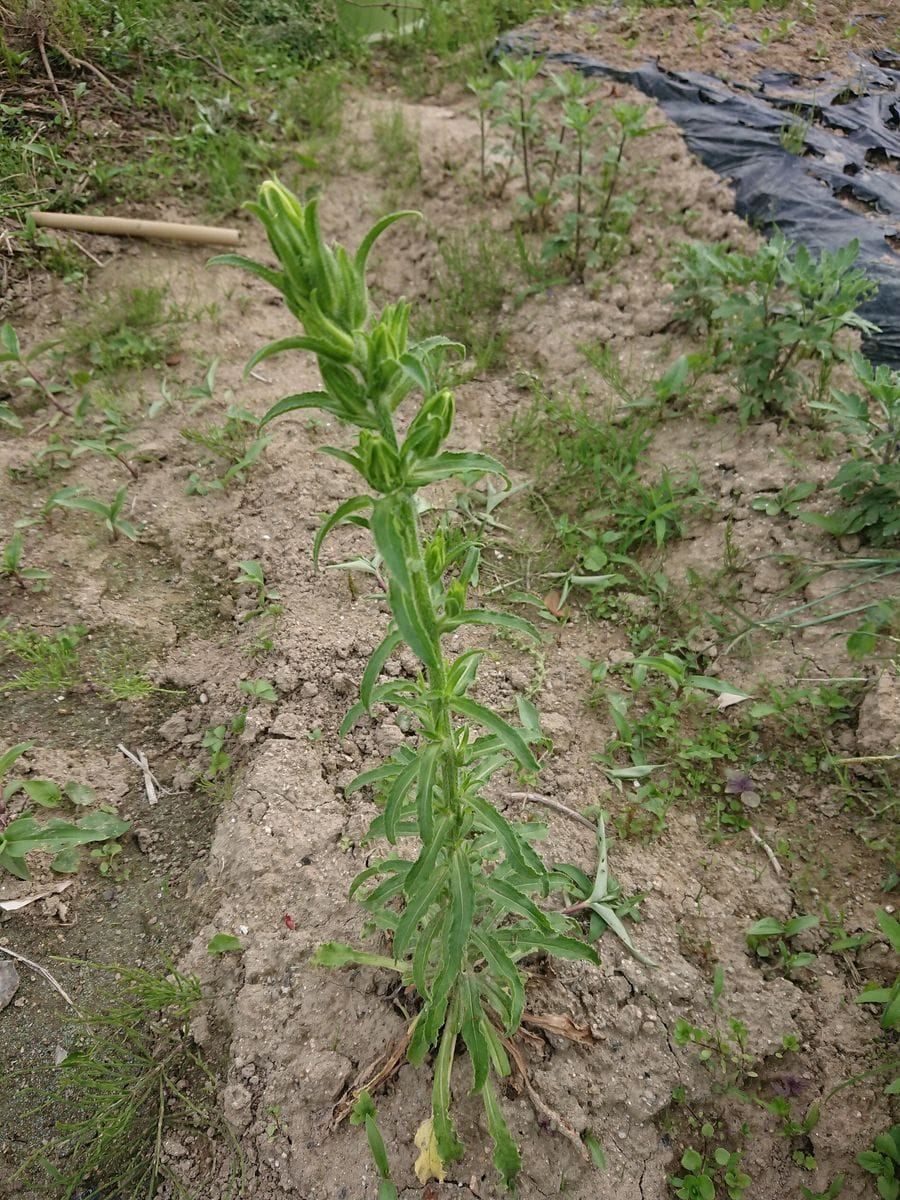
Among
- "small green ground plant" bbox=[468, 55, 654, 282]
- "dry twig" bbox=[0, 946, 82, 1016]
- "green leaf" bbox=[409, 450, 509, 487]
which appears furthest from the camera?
"small green ground plant" bbox=[468, 55, 654, 282]

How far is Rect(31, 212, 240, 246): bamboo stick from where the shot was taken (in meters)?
4.31

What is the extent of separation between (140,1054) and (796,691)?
2303 mm

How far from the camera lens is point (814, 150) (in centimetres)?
416

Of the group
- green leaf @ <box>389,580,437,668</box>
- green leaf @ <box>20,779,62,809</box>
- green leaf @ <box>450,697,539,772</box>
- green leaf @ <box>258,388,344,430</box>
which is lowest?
green leaf @ <box>20,779,62,809</box>

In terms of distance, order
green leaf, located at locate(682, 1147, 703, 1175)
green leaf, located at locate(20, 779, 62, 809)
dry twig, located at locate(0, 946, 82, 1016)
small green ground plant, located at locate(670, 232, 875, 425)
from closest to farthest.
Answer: green leaf, located at locate(682, 1147, 703, 1175)
dry twig, located at locate(0, 946, 82, 1016)
green leaf, located at locate(20, 779, 62, 809)
small green ground plant, located at locate(670, 232, 875, 425)

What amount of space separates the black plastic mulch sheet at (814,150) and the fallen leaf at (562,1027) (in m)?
3.01

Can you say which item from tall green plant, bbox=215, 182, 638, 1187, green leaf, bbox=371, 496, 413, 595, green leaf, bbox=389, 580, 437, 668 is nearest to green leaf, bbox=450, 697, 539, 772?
tall green plant, bbox=215, 182, 638, 1187

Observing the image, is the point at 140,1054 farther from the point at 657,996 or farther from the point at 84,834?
the point at 657,996

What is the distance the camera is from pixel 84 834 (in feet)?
7.49

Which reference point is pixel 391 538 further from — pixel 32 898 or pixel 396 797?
pixel 32 898

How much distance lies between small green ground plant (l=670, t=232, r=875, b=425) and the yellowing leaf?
2858 millimetres

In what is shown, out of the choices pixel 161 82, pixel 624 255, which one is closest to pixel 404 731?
pixel 624 255

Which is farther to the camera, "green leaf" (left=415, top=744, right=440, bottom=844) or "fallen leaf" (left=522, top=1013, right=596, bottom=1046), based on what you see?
"fallen leaf" (left=522, top=1013, right=596, bottom=1046)

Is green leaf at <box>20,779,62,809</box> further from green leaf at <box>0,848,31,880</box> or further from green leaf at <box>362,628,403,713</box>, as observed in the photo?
green leaf at <box>362,628,403,713</box>
